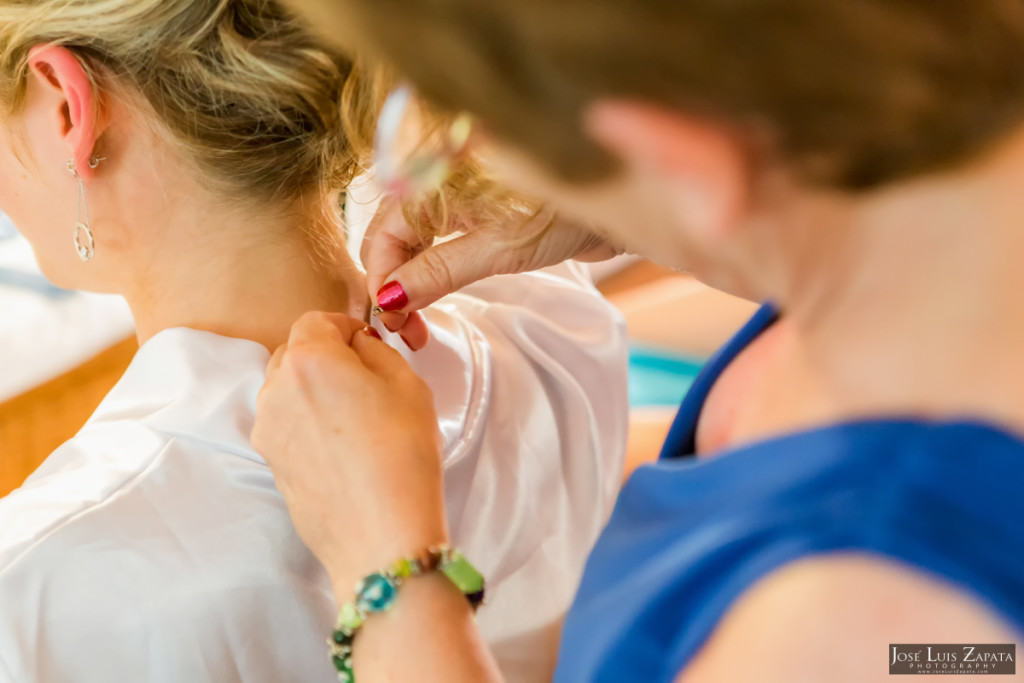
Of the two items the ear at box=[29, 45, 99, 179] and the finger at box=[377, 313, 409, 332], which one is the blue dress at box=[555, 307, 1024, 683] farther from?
the ear at box=[29, 45, 99, 179]

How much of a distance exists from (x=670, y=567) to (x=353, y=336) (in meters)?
0.37

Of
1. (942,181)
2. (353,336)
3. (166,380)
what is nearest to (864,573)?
(942,181)

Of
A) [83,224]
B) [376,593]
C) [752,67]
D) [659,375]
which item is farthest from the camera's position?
[659,375]

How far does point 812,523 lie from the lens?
1.24 ft

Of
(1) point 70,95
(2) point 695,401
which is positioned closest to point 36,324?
(1) point 70,95

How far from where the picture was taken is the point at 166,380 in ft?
2.49

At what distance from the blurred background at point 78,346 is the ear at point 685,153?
3.97ft

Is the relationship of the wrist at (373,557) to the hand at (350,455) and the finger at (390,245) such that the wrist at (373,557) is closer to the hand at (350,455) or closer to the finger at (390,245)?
the hand at (350,455)

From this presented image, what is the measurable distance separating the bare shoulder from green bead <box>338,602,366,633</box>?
0.30 metres

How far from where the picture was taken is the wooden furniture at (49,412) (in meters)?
1.73

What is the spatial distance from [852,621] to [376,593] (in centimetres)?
33

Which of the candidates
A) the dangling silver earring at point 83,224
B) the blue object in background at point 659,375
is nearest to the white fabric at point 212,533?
the dangling silver earring at point 83,224

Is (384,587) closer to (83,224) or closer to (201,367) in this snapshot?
(201,367)

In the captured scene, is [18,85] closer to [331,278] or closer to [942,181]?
[331,278]
